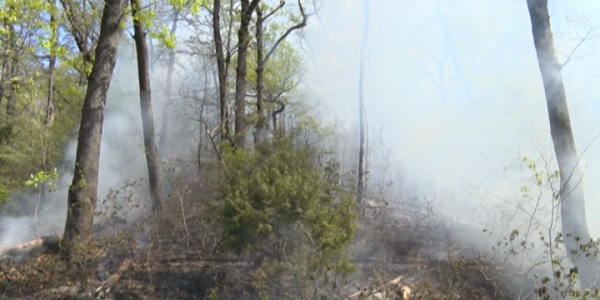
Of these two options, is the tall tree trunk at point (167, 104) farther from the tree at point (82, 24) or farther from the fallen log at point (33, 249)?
the fallen log at point (33, 249)

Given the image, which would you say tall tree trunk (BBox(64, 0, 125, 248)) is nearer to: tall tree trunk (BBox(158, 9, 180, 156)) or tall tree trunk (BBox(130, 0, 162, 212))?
tall tree trunk (BBox(130, 0, 162, 212))

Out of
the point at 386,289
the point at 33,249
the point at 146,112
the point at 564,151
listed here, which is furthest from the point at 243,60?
the point at 564,151

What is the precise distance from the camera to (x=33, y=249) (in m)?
6.57

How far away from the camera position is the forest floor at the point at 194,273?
589 cm

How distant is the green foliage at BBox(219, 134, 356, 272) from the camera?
17.5ft

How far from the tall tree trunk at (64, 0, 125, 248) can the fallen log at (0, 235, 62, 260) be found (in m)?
0.24

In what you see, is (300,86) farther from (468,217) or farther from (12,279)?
(12,279)

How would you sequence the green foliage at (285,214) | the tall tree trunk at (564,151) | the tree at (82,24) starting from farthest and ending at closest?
the tree at (82,24)
the tall tree trunk at (564,151)
the green foliage at (285,214)

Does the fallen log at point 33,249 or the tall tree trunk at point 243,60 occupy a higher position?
the tall tree trunk at point 243,60

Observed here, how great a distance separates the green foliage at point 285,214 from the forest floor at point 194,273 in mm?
432

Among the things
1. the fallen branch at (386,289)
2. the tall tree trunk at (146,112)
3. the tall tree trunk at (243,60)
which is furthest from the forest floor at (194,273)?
the tall tree trunk at (243,60)

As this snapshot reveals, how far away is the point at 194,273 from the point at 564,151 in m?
5.26

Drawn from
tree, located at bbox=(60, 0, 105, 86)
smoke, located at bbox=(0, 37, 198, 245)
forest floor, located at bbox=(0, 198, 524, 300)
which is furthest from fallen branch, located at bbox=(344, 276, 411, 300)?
tree, located at bbox=(60, 0, 105, 86)

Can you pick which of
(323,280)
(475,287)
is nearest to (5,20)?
(323,280)
